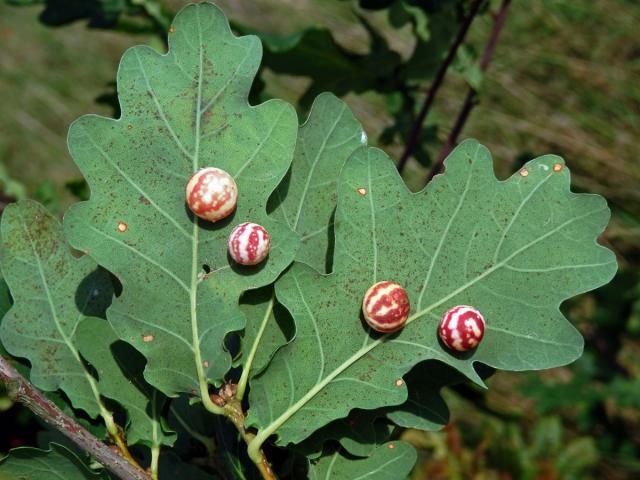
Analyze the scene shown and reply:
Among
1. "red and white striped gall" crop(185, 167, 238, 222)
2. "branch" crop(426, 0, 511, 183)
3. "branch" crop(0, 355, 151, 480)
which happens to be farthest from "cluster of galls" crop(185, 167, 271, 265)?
"branch" crop(426, 0, 511, 183)

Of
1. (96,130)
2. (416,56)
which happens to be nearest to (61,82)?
(416,56)

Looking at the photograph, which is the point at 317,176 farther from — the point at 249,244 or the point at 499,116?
the point at 499,116

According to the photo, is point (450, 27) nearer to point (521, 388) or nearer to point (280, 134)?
point (280, 134)

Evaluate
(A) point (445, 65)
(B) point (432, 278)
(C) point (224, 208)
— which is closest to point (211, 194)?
(C) point (224, 208)

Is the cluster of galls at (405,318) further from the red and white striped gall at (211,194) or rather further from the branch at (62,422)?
the branch at (62,422)

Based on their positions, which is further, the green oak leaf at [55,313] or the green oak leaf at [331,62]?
the green oak leaf at [331,62]

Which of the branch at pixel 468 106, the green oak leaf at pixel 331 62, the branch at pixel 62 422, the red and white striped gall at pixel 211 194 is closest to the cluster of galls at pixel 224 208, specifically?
the red and white striped gall at pixel 211 194

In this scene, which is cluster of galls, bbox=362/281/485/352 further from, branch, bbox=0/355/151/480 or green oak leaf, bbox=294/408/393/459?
branch, bbox=0/355/151/480
